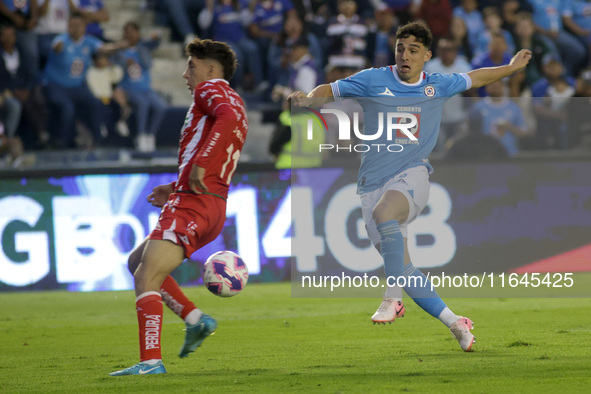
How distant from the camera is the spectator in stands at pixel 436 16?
1462 centimetres

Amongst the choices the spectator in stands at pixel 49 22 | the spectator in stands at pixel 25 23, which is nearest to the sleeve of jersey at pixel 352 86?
the spectator in stands at pixel 25 23

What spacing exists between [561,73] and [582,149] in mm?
3553

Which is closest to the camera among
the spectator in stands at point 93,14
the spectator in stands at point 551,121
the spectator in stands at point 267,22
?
the spectator in stands at point 551,121

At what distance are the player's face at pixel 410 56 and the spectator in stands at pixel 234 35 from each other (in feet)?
26.6

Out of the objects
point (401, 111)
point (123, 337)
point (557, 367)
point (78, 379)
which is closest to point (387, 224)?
point (401, 111)

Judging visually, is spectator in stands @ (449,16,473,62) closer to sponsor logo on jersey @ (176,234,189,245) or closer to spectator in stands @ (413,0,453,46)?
spectator in stands @ (413,0,453,46)

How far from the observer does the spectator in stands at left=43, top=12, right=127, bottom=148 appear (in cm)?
1289

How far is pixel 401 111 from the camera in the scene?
622cm

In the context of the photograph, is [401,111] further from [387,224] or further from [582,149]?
[582,149]

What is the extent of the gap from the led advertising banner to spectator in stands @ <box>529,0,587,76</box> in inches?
188

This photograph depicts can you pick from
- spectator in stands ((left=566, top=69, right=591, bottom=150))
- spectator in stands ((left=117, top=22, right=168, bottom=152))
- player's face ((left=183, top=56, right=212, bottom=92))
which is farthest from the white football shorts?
spectator in stands ((left=117, top=22, right=168, bottom=152))

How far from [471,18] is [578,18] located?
2.18 meters

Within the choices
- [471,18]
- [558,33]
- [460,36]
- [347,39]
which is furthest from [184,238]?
[558,33]

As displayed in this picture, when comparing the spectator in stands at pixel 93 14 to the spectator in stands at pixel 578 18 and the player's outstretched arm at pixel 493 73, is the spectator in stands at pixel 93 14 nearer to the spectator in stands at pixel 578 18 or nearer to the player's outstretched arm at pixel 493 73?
the spectator in stands at pixel 578 18
